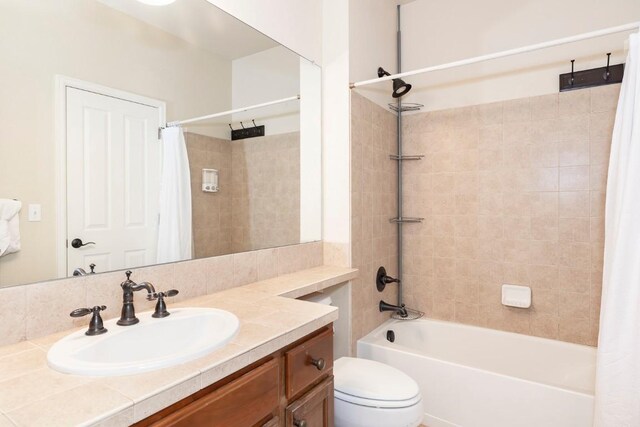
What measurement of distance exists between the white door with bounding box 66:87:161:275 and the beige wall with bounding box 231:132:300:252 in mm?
435

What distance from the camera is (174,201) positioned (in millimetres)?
1470

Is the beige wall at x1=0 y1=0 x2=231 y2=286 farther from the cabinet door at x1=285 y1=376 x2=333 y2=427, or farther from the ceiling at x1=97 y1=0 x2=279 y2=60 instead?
the cabinet door at x1=285 y1=376 x2=333 y2=427

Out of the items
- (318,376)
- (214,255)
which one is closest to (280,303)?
(318,376)

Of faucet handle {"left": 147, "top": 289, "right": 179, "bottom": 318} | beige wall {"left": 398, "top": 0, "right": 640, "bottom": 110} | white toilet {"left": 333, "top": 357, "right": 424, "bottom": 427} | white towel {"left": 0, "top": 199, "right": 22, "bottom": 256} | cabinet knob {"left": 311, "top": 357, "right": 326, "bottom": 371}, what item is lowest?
white toilet {"left": 333, "top": 357, "right": 424, "bottom": 427}

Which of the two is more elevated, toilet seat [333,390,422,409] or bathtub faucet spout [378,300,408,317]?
bathtub faucet spout [378,300,408,317]

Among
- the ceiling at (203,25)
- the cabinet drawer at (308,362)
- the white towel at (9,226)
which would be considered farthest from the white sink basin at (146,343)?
the ceiling at (203,25)

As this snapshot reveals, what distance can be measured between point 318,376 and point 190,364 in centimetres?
54

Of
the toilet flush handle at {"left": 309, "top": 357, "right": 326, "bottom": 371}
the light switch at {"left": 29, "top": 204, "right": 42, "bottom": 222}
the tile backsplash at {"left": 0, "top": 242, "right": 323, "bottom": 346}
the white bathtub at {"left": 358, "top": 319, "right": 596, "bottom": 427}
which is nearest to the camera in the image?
the tile backsplash at {"left": 0, "top": 242, "right": 323, "bottom": 346}

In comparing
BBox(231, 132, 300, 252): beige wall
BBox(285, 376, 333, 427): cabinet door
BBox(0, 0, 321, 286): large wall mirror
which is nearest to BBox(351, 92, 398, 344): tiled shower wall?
BBox(231, 132, 300, 252): beige wall

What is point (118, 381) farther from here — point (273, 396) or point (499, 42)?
point (499, 42)

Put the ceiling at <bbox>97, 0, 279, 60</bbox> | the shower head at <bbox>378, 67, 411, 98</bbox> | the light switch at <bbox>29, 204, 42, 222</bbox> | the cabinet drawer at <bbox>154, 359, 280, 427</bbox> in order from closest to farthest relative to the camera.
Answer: the cabinet drawer at <bbox>154, 359, 280, 427</bbox> < the light switch at <bbox>29, 204, 42, 222</bbox> < the ceiling at <bbox>97, 0, 279, 60</bbox> < the shower head at <bbox>378, 67, 411, 98</bbox>

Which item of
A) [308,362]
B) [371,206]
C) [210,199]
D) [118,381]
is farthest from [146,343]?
[371,206]

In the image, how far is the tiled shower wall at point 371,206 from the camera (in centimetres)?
222

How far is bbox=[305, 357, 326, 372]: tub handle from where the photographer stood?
1179 mm
